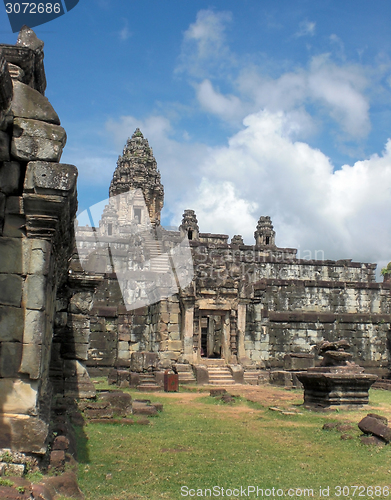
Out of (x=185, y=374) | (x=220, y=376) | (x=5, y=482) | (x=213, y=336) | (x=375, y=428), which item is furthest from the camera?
(x=213, y=336)

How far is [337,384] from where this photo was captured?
10.6 meters

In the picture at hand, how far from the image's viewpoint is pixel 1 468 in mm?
4066

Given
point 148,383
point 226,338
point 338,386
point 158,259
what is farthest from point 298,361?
point 158,259

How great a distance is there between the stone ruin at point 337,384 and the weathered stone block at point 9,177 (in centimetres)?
805

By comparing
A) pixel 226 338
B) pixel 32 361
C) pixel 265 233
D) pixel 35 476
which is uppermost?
pixel 265 233

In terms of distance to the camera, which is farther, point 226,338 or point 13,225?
point 226,338

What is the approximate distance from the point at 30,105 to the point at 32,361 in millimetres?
2644

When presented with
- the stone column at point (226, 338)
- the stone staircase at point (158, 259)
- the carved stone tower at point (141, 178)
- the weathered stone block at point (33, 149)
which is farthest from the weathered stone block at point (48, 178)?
the carved stone tower at point (141, 178)

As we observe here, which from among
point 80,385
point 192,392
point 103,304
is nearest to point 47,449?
point 80,385

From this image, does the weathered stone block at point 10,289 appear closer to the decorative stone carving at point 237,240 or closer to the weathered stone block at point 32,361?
the weathered stone block at point 32,361

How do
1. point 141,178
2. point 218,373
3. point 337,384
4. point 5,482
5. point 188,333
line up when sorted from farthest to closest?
point 141,178 → point 188,333 → point 218,373 → point 337,384 → point 5,482

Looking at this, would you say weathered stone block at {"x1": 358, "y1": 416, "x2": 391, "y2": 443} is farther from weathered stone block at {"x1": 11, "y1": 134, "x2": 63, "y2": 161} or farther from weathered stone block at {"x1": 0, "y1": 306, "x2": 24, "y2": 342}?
weathered stone block at {"x1": 11, "y1": 134, "x2": 63, "y2": 161}

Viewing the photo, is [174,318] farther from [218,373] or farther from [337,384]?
[337,384]

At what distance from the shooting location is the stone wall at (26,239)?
4.55m
